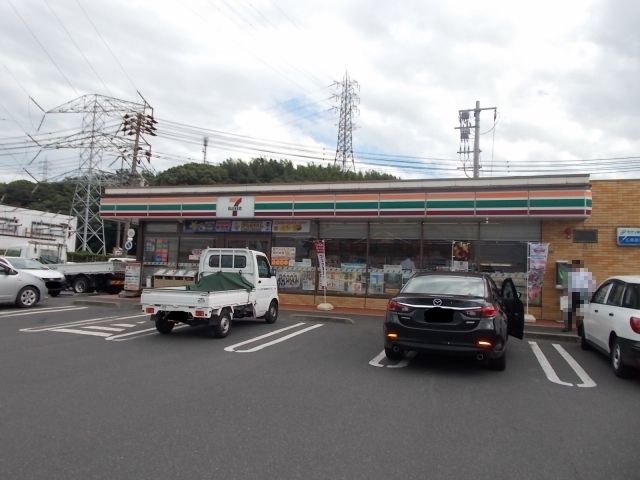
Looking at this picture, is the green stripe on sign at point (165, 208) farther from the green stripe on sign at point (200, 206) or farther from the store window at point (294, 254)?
the store window at point (294, 254)

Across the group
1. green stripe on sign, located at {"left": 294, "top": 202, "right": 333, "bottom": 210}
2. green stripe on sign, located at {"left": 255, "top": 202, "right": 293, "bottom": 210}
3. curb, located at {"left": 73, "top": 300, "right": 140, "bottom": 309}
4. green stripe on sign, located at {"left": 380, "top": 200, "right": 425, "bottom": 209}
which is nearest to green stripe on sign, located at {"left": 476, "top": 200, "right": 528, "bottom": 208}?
green stripe on sign, located at {"left": 380, "top": 200, "right": 425, "bottom": 209}

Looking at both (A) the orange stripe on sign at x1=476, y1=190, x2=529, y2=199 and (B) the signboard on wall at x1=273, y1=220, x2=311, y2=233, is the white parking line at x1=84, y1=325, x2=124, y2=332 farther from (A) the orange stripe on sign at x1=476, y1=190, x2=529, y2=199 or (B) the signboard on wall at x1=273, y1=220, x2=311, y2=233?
(A) the orange stripe on sign at x1=476, y1=190, x2=529, y2=199

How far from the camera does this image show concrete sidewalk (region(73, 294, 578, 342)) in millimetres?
12094

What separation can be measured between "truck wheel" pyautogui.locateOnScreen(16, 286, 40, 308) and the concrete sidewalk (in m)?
1.53

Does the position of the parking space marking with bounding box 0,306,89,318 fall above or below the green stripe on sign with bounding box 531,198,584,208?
below

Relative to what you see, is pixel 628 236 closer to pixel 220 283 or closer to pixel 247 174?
pixel 220 283

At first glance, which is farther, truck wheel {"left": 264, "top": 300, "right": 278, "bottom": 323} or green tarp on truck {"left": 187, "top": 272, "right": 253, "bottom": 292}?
truck wheel {"left": 264, "top": 300, "right": 278, "bottom": 323}

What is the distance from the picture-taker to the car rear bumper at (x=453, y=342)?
7195 millimetres

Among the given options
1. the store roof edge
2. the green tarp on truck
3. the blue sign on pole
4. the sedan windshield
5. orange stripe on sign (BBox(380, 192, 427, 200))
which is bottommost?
the green tarp on truck

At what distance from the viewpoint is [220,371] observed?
7344mm

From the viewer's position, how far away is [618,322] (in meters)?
7.74

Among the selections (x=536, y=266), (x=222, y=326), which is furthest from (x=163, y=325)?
(x=536, y=266)

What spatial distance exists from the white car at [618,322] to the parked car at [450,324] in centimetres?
169

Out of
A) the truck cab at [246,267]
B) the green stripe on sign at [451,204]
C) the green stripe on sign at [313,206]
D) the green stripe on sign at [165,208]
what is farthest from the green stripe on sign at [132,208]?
the green stripe on sign at [451,204]
